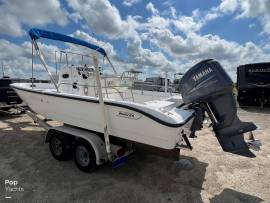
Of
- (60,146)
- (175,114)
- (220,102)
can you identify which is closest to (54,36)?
(60,146)

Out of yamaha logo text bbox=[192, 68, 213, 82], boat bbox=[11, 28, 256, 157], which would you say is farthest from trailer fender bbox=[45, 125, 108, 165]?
yamaha logo text bbox=[192, 68, 213, 82]

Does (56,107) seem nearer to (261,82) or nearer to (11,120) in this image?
(11,120)

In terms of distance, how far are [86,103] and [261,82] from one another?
1079cm

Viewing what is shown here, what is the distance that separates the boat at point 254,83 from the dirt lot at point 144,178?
7.47 metres

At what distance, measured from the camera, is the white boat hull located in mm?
3129

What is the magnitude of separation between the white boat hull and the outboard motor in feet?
1.11

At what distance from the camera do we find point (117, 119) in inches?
139

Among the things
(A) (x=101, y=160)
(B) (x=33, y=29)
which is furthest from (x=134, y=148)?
(B) (x=33, y=29)

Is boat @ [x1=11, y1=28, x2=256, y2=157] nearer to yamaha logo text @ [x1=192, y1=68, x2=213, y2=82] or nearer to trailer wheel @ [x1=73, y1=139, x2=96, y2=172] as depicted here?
yamaha logo text @ [x1=192, y1=68, x2=213, y2=82]

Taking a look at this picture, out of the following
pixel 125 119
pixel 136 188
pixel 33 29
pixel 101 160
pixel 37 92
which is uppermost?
pixel 33 29

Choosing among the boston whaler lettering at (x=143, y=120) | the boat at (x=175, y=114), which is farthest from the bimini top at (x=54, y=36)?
the boat at (x=175, y=114)

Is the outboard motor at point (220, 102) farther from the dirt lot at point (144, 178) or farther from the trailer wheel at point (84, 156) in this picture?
the trailer wheel at point (84, 156)

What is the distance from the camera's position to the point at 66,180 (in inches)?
148

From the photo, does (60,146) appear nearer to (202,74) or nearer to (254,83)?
(202,74)
